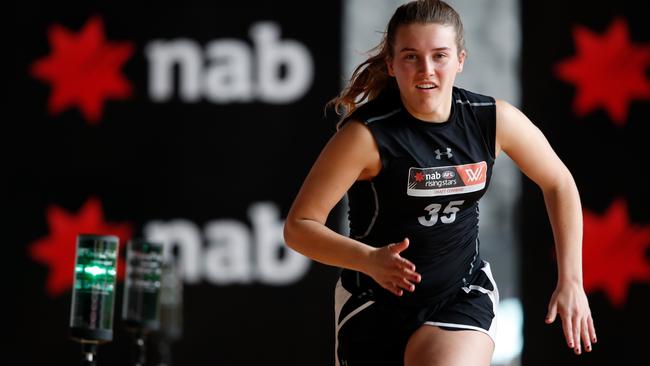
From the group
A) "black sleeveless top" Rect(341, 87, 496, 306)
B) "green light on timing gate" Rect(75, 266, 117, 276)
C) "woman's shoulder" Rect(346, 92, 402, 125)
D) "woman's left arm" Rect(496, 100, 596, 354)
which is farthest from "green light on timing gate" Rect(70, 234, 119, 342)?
"woman's left arm" Rect(496, 100, 596, 354)

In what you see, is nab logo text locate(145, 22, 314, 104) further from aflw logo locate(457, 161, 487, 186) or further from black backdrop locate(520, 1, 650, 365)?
aflw logo locate(457, 161, 487, 186)

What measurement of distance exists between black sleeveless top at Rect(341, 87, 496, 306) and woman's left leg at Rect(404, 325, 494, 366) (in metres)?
0.11

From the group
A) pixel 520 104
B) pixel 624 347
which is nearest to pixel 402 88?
pixel 520 104

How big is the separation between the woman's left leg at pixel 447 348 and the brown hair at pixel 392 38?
0.65 metres

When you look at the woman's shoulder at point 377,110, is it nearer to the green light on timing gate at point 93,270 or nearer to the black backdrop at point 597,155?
the green light on timing gate at point 93,270

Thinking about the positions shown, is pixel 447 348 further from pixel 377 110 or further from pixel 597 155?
pixel 597 155

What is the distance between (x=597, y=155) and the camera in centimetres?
582

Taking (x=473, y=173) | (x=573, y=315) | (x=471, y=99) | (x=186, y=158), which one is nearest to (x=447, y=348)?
(x=573, y=315)

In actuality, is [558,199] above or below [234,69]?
below

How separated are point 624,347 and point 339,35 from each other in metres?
2.29

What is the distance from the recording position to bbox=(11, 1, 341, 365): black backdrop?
5.85 meters

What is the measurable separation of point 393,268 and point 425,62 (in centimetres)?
64

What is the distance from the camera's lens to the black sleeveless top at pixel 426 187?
2943mm

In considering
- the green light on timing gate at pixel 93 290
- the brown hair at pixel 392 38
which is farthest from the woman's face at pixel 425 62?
the green light on timing gate at pixel 93 290
